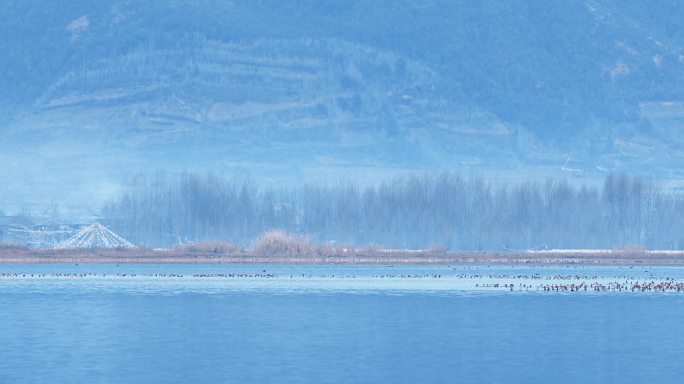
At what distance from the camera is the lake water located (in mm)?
35281

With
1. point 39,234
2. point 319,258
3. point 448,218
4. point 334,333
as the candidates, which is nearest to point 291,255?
point 319,258

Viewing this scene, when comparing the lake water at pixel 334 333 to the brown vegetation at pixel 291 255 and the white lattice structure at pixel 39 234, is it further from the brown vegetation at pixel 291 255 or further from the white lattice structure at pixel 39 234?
the white lattice structure at pixel 39 234

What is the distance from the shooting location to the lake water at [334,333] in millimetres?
35281

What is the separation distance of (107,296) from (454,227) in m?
69.2

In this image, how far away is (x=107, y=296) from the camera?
2339 inches

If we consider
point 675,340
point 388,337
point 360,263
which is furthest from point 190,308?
point 360,263

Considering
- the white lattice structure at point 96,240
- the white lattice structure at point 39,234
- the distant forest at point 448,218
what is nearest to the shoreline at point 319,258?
the white lattice structure at point 96,240

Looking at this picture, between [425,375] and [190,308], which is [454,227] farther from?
[425,375]

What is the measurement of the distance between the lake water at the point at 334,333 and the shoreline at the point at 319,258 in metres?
28.4

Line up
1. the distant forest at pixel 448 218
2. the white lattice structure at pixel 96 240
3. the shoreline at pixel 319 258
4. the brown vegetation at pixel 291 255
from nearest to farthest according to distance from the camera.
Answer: the shoreline at pixel 319 258 < the brown vegetation at pixel 291 255 < the white lattice structure at pixel 96 240 < the distant forest at pixel 448 218

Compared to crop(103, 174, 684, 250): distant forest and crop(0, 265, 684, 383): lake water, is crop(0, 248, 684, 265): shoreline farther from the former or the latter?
crop(0, 265, 684, 383): lake water

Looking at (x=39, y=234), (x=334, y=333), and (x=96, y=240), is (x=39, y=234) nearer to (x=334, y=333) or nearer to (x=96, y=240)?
(x=96, y=240)

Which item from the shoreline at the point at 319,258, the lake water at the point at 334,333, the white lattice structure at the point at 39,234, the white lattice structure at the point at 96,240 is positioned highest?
the white lattice structure at the point at 39,234

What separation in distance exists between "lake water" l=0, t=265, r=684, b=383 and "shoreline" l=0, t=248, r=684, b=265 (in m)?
28.4
